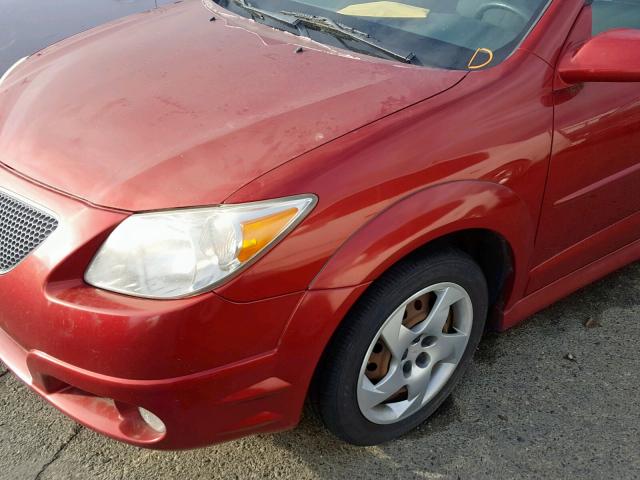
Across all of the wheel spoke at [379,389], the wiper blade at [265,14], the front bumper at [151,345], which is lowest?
A: the wheel spoke at [379,389]

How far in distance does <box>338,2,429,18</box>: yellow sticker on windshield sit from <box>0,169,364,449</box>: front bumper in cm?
107

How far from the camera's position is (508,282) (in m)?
2.18

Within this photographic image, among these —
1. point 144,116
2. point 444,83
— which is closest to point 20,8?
point 144,116

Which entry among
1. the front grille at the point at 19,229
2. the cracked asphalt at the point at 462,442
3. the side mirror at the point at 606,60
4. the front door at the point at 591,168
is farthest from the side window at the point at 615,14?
the front grille at the point at 19,229

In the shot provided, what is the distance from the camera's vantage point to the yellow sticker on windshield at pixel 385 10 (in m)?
2.22

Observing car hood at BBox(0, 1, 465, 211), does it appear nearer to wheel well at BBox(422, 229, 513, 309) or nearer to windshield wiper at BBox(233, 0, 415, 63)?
windshield wiper at BBox(233, 0, 415, 63)

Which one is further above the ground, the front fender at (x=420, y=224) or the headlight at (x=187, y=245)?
the headlight at (x=187, y=245)

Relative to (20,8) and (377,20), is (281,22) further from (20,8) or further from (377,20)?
(20,8)

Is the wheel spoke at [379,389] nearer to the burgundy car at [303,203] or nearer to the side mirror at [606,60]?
the burgundy car at [303,203]

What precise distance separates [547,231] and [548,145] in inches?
12.7

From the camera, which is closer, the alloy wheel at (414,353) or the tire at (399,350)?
the tire at (399,350)

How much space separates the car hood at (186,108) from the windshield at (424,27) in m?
0.08

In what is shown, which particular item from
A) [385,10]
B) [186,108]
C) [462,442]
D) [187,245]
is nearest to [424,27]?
[385,10]

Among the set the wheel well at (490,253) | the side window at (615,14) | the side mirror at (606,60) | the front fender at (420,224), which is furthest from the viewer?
the side window at (615,14)
